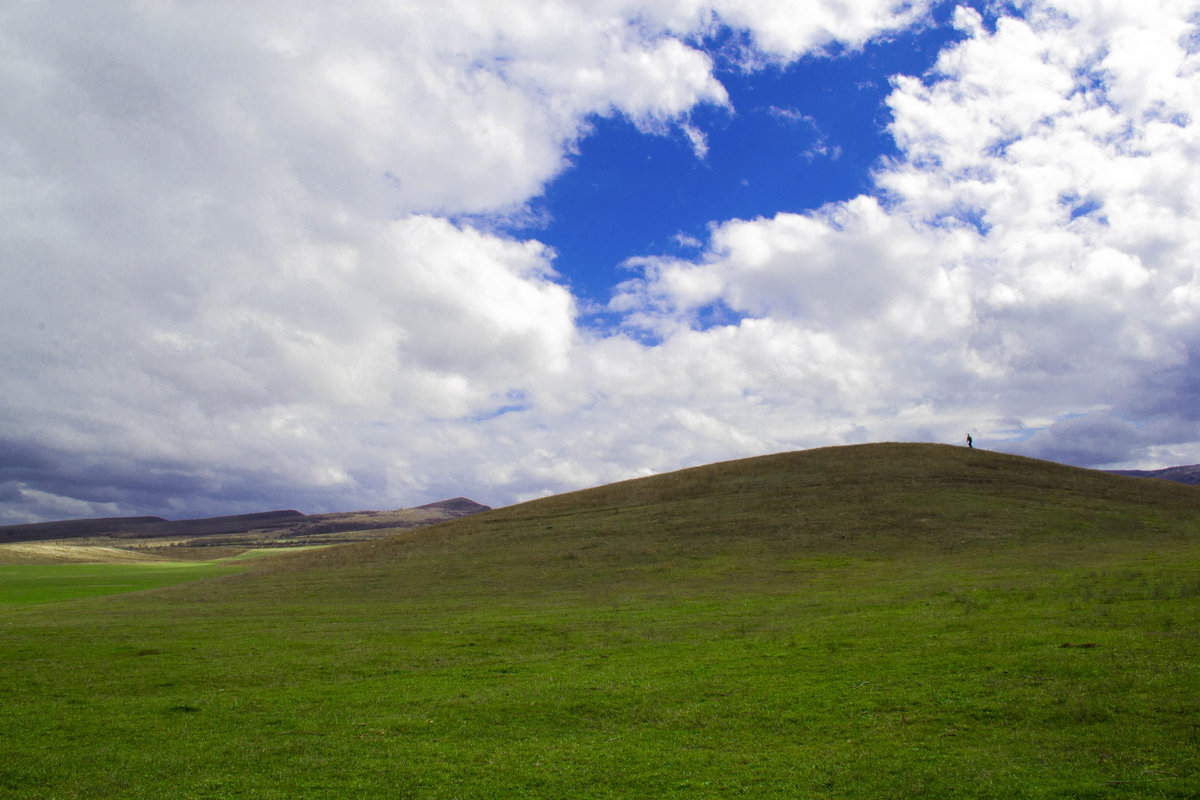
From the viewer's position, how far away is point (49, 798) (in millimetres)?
13461

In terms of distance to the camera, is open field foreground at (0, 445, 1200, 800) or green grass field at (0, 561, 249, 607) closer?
open field foreground at (0, 445, 1200, 800)

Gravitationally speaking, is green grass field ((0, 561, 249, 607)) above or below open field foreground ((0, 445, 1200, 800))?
below

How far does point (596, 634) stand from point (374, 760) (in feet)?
50.5

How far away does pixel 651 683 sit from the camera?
2056cm

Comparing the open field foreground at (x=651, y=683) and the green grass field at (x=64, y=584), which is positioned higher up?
the open field foreground at (x=651, y=683)

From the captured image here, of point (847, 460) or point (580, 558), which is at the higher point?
point (847, 460)

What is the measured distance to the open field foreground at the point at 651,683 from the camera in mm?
13719

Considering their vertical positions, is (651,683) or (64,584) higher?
(651,683)

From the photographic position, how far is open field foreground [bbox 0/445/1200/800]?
13.7 metres

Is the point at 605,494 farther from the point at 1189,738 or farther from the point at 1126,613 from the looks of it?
the point at 1189,738

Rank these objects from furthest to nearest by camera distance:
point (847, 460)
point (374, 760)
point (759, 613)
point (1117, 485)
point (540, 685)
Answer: point (847, 460) → point (1117, 485) → point (759, 613) → point (540, 685) → point (374, 760)

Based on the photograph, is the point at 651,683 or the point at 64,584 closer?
the point at 651,683

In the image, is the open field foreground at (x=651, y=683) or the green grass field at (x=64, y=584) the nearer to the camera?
the open field foreground at (x=651, y=683)

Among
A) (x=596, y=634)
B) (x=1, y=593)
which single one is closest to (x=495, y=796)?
(x=596, y=634)
